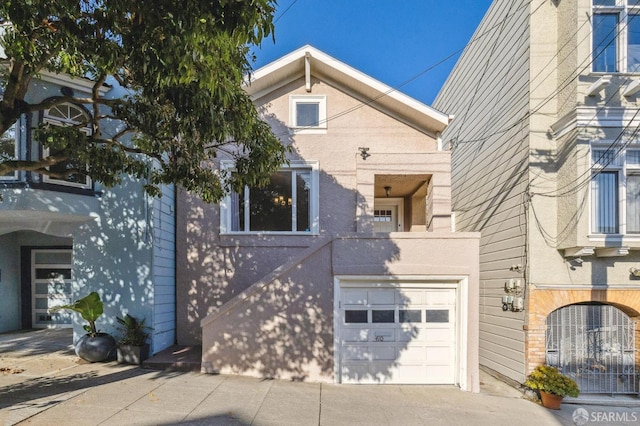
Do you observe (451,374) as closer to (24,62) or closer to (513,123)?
(513,123)

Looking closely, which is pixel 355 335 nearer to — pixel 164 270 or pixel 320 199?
pixel 320 199

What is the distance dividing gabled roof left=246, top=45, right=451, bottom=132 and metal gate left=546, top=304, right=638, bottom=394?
5232 mm

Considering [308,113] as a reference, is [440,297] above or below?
below

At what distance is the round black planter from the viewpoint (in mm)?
6961

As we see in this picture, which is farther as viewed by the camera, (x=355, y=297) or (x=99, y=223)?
(x=99, y=223)

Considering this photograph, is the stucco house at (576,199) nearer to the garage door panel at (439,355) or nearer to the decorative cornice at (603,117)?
the decorative cornice at (603,117)

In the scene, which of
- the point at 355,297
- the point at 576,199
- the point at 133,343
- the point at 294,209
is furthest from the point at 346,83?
the point at 133,343

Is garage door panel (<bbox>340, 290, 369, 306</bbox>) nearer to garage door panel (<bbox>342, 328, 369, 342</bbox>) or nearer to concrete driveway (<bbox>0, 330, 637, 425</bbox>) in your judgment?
garage door panel (<bbox>342, 328, 369, 342</bbox>)

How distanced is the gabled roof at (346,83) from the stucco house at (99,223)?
3641mm

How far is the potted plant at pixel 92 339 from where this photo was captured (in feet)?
22.8

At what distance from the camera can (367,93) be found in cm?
895

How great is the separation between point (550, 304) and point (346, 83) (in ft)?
22.7

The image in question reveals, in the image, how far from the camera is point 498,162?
8.82 meters

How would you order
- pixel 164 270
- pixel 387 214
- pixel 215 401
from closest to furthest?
pixel 215 401 → pixel 164 270 → pixel 387 214
